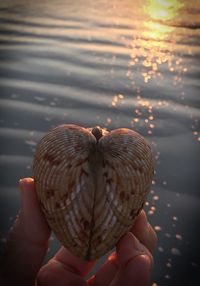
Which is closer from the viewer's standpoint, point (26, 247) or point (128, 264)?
point (128, 264)

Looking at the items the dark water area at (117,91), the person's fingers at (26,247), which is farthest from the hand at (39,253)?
the dark water area at (117,91)

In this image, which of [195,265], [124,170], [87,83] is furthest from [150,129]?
[124,170]

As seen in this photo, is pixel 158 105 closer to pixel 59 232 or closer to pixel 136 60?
pixel 136 60

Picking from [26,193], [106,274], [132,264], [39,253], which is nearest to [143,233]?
[106,274]

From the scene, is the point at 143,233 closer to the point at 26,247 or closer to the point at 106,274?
the point at 106,274

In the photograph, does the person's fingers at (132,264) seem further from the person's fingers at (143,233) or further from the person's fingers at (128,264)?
the person's fingers at (143,233)

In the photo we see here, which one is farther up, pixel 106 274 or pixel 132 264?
pixel 132 264
